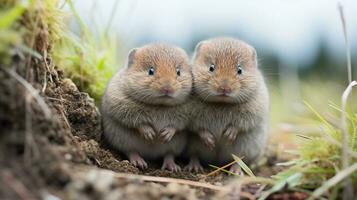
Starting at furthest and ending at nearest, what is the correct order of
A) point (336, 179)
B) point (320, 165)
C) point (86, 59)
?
point (86, 59) < point (320, 165) < point (336, 179)

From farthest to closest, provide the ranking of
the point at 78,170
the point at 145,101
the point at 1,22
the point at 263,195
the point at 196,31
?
the point at 196,31, the point at 145,101, the point at 263,195, the point at 78,170, the point at 1,22

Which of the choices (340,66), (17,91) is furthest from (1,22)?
(340,66)

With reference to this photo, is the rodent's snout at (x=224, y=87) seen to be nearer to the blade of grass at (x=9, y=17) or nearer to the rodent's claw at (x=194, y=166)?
the rodent's claw at (x=194, y=166)

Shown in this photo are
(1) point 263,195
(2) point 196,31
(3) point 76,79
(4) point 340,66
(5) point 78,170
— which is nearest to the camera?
(5) point 78,170

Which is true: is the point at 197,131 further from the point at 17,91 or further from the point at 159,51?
the point at 17,91

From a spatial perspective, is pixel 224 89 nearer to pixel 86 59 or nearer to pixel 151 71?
pixel 151 71

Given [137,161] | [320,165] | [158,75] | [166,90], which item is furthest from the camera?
[137,161]

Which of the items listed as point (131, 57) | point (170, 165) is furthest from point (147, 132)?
point (131, 57)
